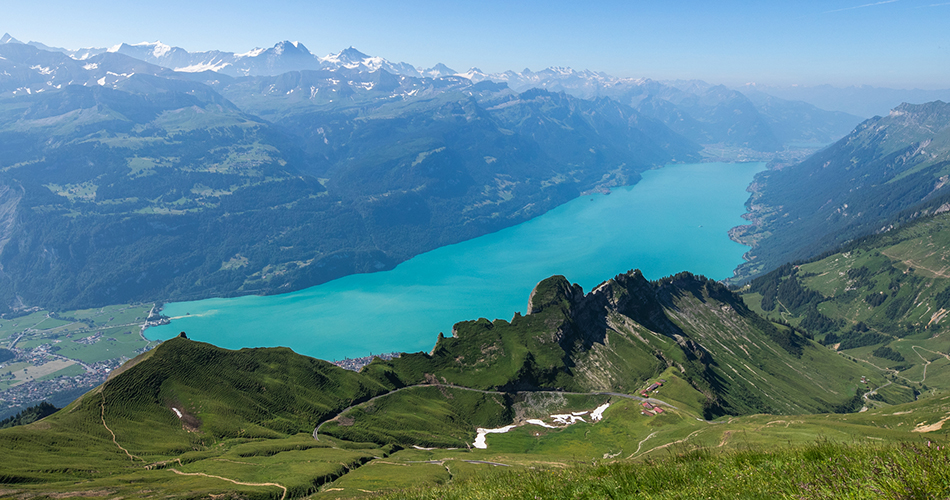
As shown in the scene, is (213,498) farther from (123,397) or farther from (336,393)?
(336,393)

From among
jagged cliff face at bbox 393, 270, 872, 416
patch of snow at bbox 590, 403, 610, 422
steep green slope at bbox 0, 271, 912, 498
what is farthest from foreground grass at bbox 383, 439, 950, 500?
jagged cliff face at bbox 393, 270, 872, 416

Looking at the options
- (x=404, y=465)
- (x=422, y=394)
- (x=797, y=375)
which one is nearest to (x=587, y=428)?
(x=422, y=394)

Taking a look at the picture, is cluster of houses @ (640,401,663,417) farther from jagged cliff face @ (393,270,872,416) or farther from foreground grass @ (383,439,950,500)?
foreground grass @ (383,439,950,500)

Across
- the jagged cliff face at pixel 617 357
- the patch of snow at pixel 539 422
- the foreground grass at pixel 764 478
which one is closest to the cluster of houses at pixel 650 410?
the jagged cliff face at pixel 617 357

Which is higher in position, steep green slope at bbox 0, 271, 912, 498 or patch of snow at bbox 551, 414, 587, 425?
steep green slope at bbox 0, 271, 912, 498

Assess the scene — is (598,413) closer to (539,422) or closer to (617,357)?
(539,422)

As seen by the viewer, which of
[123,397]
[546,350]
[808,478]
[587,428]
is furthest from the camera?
[546,350]
